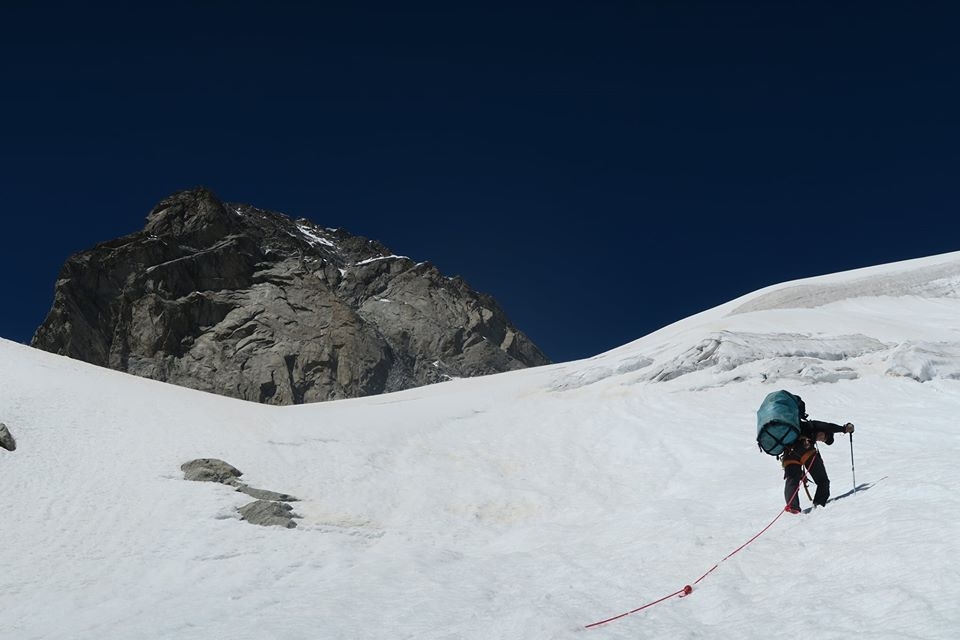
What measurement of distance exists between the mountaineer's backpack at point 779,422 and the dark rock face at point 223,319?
116m

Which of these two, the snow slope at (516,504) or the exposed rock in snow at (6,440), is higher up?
the exposed rock in snow at (6,440)

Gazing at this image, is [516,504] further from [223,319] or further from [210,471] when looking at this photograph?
[223,319]

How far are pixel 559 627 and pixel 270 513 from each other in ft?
26.9

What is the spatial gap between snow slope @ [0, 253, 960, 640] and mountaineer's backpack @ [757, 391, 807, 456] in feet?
3.73

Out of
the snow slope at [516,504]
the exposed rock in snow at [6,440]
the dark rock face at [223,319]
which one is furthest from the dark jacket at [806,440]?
the dark rock face at [223,319]

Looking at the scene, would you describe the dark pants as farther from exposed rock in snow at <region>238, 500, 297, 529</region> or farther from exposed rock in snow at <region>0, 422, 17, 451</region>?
exposed rock in snow at <region>0, 422, 17, 451</region>

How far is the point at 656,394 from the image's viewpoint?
2202 centimetres

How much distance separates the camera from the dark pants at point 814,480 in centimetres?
968

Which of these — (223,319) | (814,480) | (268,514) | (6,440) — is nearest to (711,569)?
(814,480)

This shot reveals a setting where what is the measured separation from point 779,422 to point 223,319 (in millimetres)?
134344

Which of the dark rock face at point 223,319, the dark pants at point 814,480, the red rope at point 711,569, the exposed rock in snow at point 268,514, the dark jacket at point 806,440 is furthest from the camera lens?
the dark rock face at point 223,319

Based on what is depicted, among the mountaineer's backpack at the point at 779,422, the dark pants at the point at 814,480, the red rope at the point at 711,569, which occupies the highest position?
the mountaineer's backpack at the point at 779,422

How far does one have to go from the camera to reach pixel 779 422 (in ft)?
33.6

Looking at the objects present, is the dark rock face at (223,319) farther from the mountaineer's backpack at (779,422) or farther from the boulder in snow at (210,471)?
the mountaineer's backpack at (779,422)
